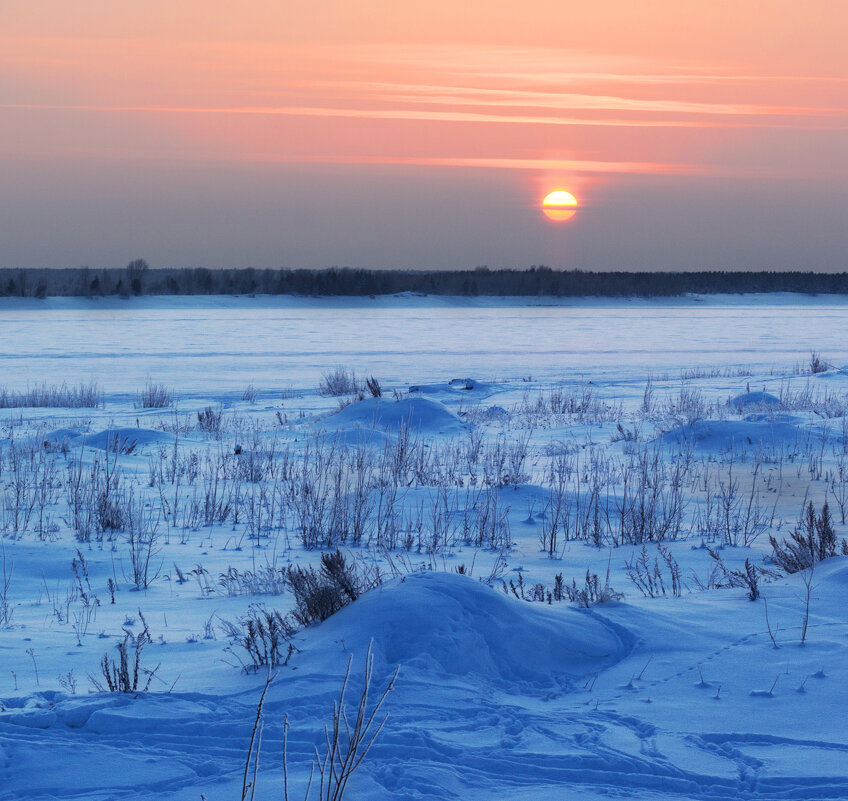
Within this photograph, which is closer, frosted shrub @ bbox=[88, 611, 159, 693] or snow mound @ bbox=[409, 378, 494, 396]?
frosted shrub @ bbox=[88, 611, 159, 693]

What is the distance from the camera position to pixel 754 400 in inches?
607

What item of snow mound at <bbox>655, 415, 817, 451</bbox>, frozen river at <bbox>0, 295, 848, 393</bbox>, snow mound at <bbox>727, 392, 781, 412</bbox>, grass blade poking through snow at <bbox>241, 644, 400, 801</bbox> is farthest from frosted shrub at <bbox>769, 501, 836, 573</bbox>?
frozen river at <bbox>0, 295, 848, 393</bbox>

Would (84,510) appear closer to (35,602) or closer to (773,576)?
(35,602)

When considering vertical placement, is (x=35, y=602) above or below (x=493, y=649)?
below

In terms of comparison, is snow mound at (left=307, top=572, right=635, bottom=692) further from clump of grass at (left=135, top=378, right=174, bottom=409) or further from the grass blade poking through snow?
clump of grass at (left=135, top=378, right=174, bottom=409)

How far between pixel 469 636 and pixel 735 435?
324 inches

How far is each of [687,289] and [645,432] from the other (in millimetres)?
85451

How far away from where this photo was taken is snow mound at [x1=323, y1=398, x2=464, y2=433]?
13.0m

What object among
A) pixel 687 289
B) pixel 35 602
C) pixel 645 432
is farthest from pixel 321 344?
pixel 687 289

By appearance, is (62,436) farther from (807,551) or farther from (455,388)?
(807,551)

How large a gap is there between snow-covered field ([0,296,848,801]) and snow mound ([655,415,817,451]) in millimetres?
42

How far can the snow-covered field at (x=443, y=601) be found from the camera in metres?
3.01

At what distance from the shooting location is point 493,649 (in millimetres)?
3896

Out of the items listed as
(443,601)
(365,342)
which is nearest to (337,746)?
(443,601)
